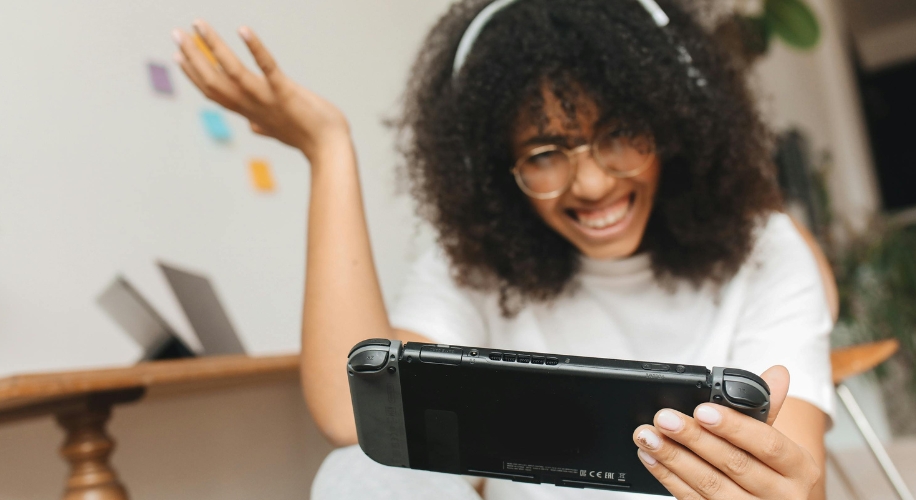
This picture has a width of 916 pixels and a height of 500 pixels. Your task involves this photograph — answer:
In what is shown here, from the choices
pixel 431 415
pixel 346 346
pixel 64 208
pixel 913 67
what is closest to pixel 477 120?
pixel 346 346

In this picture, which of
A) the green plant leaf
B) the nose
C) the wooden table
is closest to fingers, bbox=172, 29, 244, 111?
the wooden table

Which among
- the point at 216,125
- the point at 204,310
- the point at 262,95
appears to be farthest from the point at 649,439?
the point at 216,125

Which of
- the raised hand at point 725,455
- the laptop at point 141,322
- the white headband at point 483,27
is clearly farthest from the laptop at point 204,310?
the raised hand at point 725,455

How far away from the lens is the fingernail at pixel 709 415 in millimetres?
474

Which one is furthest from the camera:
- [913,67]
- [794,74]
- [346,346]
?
[913,67]

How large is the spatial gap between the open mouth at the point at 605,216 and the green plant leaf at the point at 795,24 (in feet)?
5.37

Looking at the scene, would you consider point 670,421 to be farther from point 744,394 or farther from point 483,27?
point 483,27

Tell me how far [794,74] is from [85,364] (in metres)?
3.53

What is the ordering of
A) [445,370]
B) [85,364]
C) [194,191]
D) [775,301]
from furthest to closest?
[194,191], [85,364], [775,301], [445,370]

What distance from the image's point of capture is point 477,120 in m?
0.93

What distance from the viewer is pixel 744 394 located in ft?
1.58

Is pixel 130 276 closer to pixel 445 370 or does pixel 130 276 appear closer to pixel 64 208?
pixel 64 208

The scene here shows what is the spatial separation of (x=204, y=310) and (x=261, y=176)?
39cm

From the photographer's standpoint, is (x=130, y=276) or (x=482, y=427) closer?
(x=482, y=427)
